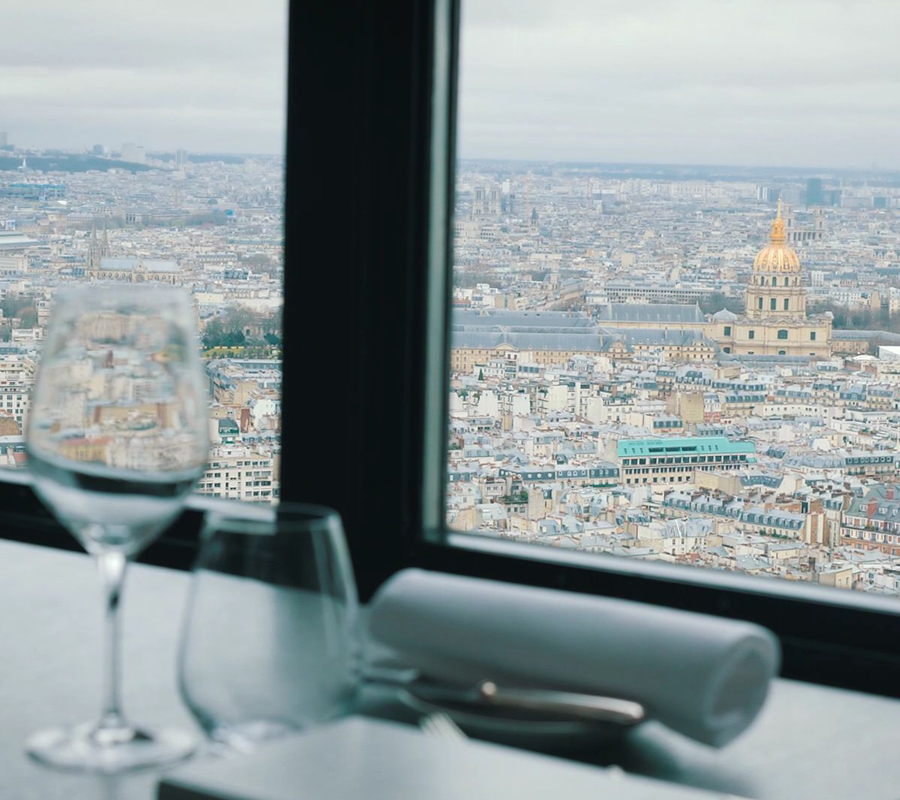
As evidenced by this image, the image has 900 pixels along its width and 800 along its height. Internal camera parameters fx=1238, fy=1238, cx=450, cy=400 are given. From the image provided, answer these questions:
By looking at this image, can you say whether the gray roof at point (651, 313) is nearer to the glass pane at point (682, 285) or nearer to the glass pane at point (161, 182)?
the glass pane at point (682, 285)

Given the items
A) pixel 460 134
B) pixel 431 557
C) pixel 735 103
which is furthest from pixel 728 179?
pixel 431 557

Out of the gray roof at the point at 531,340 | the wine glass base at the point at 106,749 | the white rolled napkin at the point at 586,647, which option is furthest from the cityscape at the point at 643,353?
the wine glass base at the point at 106,749

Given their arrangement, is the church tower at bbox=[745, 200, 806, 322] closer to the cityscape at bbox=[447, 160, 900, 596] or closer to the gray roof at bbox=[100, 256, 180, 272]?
the cityscape at bbox=[447, 160, 900, 596]

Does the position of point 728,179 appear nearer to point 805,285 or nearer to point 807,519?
point 805,285

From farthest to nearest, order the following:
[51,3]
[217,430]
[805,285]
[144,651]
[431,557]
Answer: [51,3]
[217,430]
[431,557]
[805,285]
[144,651]

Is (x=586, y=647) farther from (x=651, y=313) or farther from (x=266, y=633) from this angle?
(x=651, y=313)
